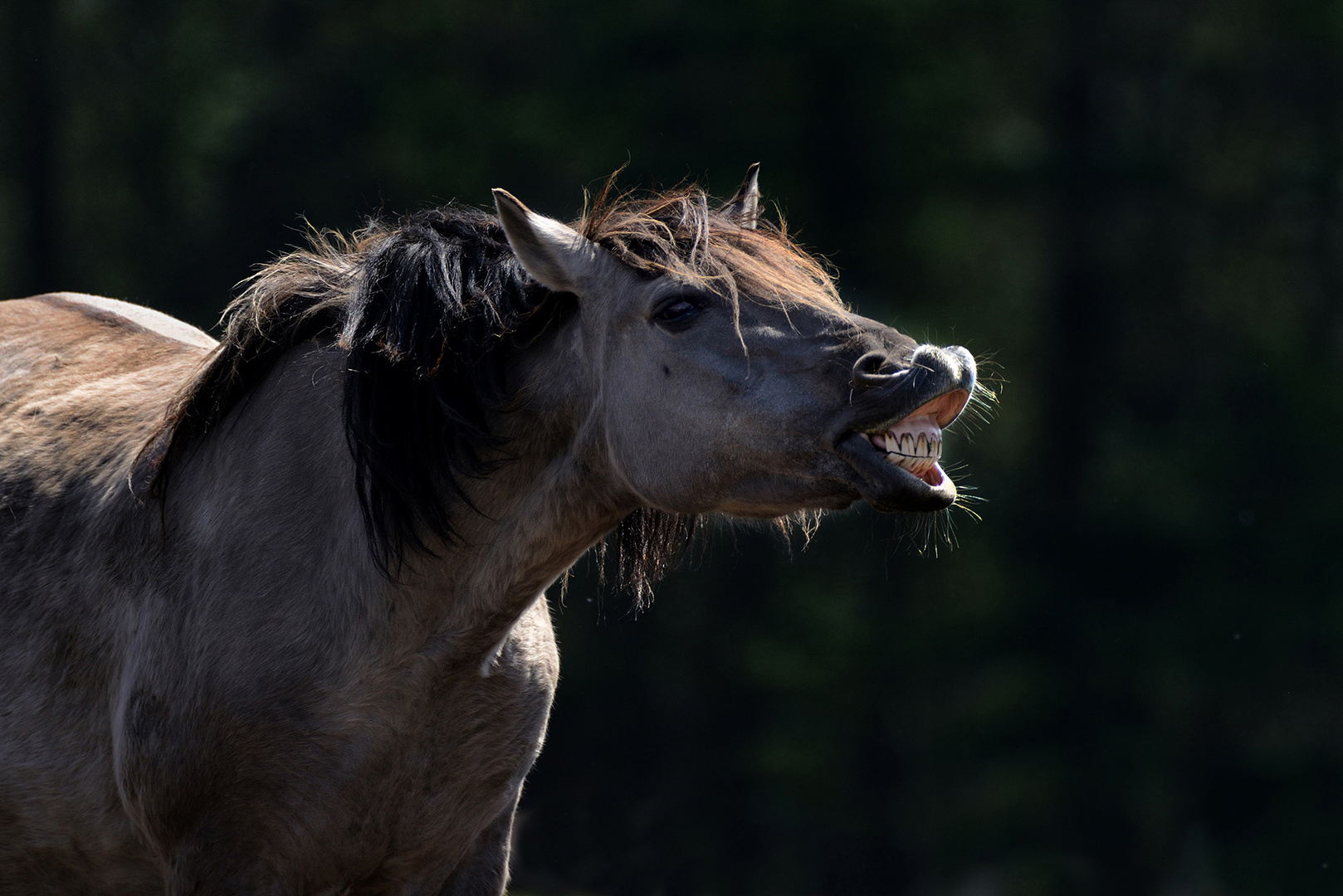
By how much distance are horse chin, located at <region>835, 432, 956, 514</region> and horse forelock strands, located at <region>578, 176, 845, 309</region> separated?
0.34 metres

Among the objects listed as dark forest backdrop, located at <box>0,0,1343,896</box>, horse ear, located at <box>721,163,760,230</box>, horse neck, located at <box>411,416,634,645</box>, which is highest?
horse ear, located at <box>721,163,760,230</box>

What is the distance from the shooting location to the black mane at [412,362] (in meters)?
2.71

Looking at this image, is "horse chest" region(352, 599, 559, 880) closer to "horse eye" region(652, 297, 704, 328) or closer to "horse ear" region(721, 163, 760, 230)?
"horse eye" region(652, 297, 704, 328)

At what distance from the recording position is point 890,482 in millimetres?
2350

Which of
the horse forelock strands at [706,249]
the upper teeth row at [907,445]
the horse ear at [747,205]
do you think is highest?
the horse forelock strands at [706,249]

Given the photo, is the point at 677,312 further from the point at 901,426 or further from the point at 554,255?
the point at 901,426

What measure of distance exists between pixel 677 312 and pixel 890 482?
56 cm

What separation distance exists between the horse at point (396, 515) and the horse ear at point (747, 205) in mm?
14

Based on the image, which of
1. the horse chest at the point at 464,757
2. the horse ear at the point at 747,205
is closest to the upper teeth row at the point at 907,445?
the horse ear at the point at 747,205

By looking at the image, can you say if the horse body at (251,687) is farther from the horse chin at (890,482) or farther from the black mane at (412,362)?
the horse chin at (890,482)

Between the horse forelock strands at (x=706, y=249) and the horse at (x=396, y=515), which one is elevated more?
the horse forelock strands at (x=706, y=249)

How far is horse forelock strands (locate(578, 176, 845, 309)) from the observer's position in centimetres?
262

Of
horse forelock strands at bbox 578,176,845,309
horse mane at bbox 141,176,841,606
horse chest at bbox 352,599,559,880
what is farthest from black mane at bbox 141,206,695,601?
horse chest at bbox 352,599,559,880

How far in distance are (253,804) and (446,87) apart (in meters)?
8.32
